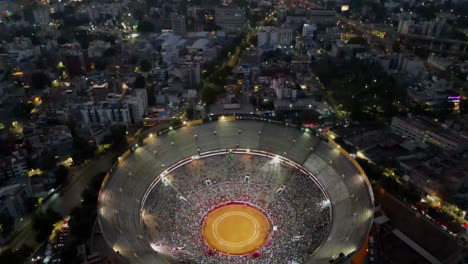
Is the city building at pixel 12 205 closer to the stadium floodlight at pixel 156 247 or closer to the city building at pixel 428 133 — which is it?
the stadium floodlight at pixel 156 247

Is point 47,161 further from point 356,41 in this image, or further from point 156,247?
point 356,41

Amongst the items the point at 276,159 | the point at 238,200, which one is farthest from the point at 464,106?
the point at 238,200

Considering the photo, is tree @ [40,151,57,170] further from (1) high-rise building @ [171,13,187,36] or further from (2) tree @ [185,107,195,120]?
(1) high-rise building @ [171,13,187,36]

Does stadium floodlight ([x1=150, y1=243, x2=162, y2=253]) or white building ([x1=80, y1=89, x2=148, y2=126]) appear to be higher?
white building ([x1=80, y1=89, x2=148, y2=126])

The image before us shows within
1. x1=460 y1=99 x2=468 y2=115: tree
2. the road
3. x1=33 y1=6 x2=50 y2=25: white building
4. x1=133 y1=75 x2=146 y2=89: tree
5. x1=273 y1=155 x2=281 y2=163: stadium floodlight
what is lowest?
the road

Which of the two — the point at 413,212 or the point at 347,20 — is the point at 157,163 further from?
the point at 347,20

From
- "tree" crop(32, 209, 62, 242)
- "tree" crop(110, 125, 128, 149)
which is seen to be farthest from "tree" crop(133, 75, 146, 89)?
"tree" crop(32, 209, 62, 242)
